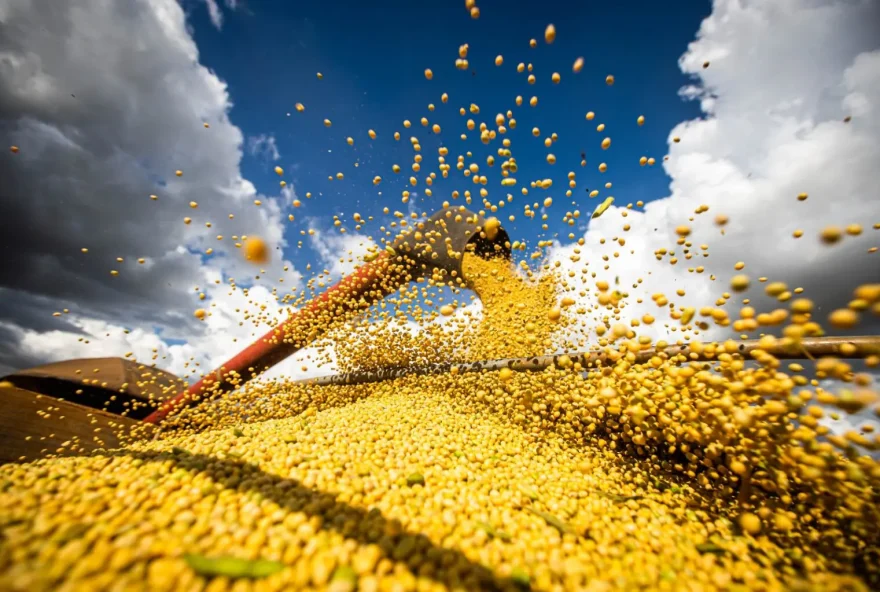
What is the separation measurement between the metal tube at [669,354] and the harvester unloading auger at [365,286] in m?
1.34

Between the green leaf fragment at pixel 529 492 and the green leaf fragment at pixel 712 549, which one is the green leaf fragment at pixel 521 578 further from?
the green leaf fragment at pixel 712 549

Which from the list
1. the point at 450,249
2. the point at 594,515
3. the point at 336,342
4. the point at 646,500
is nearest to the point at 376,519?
the point at 594,515

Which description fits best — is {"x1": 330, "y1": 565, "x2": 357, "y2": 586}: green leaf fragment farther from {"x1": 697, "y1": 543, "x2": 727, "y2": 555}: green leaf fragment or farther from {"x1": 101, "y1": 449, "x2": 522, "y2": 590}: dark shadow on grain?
{"x1": 697, "y1": 543, "x2": 727, "y2": 555}: green leaf fragment

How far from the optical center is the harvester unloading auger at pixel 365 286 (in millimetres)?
5066

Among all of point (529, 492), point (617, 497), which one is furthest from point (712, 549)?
point (529, 492)

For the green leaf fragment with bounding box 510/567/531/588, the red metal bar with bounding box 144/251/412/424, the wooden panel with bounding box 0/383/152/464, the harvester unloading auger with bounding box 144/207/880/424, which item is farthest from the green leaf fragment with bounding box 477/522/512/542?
the wooden panel with bounding box 0/383/152/464

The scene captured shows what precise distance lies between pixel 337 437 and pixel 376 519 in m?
1.14

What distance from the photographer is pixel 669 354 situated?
288 cm

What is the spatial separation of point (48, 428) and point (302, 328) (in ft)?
12.0

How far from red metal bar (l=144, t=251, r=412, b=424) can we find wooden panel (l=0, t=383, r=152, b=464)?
2.12 ft

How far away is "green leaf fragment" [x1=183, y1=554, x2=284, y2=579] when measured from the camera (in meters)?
1.18

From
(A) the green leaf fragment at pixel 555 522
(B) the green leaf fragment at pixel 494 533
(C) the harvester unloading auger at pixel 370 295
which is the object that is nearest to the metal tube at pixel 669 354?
(C) the harvester unloading auger at pixel 370 295

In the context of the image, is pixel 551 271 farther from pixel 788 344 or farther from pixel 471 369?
pixel 788 344

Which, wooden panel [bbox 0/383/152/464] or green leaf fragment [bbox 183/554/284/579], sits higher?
wooden panel [bbox 0/383/152/464]
